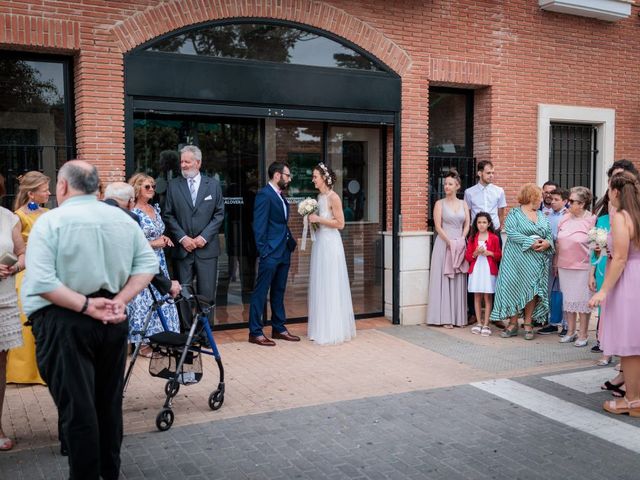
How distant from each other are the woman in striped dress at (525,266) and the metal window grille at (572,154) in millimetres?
2942

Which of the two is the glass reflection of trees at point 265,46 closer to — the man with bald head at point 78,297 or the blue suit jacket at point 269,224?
the blue suit jacket at point 269,224

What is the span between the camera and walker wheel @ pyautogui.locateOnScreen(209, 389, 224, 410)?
5809 mm

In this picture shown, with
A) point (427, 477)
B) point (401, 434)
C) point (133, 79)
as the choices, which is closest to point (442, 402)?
point (401, 434)

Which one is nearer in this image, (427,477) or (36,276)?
(36,276)

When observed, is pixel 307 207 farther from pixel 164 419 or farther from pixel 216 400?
pixel 164 419

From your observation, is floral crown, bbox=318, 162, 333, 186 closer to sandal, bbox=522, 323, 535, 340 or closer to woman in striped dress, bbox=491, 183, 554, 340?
woman in striped dress, bbox=491, 183, 554, 340

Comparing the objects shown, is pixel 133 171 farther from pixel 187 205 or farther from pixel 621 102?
pixel 621 102

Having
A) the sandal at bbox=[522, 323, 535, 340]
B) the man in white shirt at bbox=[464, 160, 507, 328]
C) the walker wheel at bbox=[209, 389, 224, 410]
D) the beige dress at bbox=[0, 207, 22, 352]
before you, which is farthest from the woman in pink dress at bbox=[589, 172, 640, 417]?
the beige dress at bbox=[0, 207, 22, 352]

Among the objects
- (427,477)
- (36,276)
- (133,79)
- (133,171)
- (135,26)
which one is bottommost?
(427,477)

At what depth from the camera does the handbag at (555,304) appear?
30.7ft

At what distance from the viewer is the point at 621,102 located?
1180 cm

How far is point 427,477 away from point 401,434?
2.63 feet

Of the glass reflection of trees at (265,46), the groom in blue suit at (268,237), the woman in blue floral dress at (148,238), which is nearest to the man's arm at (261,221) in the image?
the groom in blue suit at (268,237)

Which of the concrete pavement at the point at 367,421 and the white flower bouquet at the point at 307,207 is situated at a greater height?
the white flower bouquet at the point at 307,207
